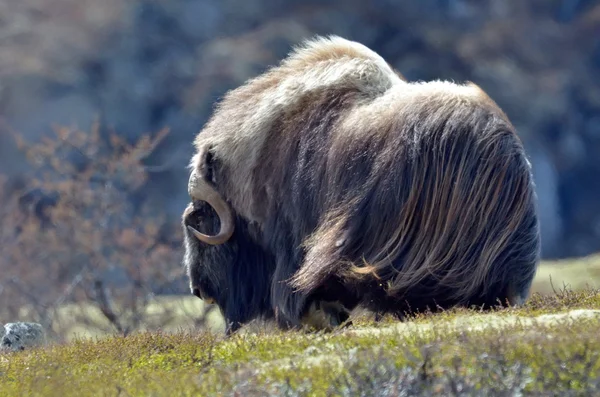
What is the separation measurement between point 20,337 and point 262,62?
1438 cm

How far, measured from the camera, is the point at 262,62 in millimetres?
19719

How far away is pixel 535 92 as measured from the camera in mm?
20297

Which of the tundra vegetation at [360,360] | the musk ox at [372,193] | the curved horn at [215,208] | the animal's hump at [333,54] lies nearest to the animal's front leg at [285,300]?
the musk ox at [372,193]

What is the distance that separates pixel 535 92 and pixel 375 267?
1610cm

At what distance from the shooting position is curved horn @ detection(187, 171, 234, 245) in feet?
20.4

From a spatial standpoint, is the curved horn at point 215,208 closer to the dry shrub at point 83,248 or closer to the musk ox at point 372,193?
the musk ox at point 372,193

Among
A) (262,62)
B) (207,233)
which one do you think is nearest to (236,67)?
(262,62)

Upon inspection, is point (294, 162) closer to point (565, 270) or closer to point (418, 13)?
point (565, 270)

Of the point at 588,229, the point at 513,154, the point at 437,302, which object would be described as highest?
the point at 513,154

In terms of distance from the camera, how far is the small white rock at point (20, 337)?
567 centimetres

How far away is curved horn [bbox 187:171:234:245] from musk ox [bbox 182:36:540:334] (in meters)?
0.01

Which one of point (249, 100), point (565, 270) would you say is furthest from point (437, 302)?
point (565, 270)

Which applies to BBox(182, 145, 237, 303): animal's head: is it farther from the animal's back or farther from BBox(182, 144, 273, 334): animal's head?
the animal's back

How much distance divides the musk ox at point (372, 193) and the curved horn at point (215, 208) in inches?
0.5
